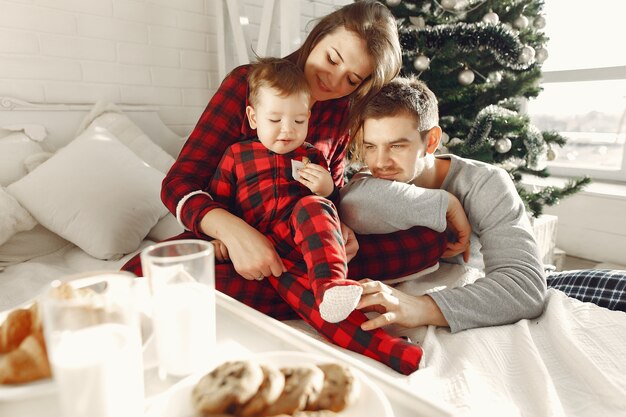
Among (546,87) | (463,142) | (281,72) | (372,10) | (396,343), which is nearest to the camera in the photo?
(396,343)

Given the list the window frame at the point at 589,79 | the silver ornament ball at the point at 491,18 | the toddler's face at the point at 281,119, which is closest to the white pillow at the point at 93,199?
the toddler's face at the point at 281,119

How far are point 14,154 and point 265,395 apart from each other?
164cm

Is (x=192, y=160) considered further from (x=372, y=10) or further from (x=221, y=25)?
(x=221, y=25)

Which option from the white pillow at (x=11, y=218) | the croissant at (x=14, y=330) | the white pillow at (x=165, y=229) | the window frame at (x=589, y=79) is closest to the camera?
the croissant at (x=14, y=330)

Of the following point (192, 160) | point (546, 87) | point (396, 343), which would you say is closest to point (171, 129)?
point (192, 160)

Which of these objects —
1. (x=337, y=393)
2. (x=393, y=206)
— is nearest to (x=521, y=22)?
(x=393, y=206)

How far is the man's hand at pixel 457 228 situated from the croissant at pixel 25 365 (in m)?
0.93

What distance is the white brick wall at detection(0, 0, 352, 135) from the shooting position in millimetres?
1697

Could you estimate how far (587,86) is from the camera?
9.01ft

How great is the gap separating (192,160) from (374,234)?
57cm

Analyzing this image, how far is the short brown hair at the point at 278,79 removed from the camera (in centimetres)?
108

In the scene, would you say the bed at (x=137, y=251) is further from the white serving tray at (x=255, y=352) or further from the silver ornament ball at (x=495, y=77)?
the silver ornament ball at (x=495, y=77)

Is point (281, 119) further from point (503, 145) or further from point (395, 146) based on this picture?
point (503, 145)

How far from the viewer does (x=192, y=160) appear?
4.06ft
